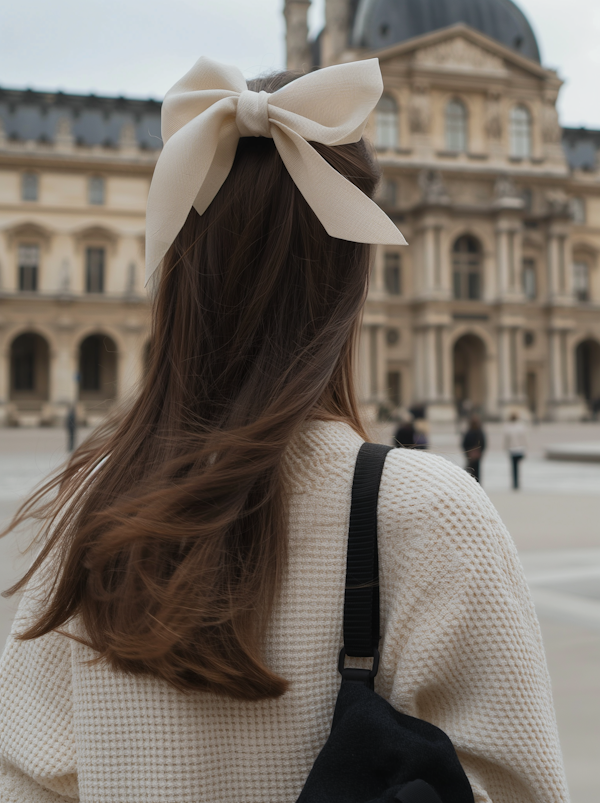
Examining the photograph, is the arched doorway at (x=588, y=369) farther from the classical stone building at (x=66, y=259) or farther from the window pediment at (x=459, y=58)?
the classical stone building at (x=66, y=259)

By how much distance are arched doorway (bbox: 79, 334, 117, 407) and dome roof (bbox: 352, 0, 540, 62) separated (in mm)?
22629

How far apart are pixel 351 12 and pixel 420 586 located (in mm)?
52139

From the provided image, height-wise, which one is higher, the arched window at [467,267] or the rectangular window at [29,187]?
the rectangular window at [29,187]

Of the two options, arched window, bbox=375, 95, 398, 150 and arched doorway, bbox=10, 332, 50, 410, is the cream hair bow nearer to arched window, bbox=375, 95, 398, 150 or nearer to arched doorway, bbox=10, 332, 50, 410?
arched doorway, bbox=10, 332, 50, 410

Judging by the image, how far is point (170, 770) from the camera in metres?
1.10

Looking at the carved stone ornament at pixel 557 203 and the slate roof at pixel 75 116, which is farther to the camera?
the carved stone ornament at pixel 557 203

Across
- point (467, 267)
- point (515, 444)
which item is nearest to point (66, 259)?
point (467, 267)

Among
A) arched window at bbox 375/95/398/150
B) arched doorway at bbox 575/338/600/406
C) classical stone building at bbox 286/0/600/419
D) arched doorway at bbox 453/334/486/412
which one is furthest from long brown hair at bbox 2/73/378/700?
arched doorway at bbox 575/338/600/406

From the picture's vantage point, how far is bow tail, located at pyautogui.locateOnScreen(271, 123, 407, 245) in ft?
3.79

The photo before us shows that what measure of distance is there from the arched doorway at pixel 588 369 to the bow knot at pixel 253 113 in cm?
5195

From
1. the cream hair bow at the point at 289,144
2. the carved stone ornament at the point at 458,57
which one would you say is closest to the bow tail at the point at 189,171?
the cream hair bow at the point at 289,144

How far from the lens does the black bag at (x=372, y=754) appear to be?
966 mm

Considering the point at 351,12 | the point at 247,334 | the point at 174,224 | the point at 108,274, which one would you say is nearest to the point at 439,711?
the point at 247,334

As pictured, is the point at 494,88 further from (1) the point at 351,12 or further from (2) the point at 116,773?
(2) the point at 116,773
